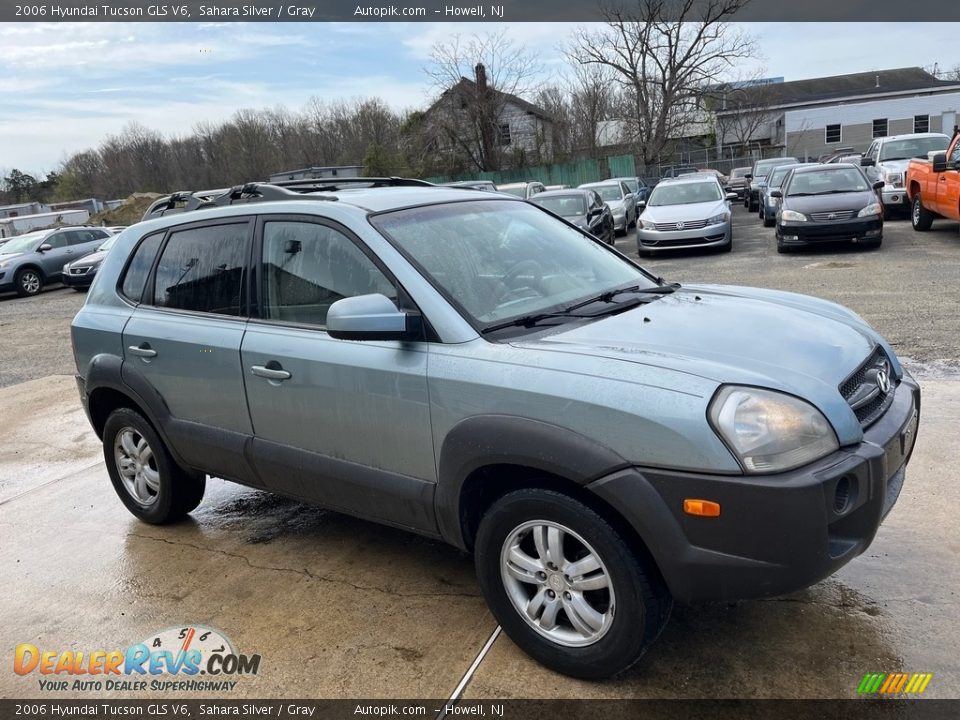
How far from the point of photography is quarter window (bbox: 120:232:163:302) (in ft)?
14.6

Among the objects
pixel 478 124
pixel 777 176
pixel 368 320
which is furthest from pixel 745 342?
pixel 478 124

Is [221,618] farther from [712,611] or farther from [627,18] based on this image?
[627,18]

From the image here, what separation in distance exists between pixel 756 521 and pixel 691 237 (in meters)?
12.7

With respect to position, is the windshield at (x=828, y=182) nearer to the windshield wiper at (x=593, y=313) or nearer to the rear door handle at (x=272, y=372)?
the windshield wiper at (x=593, y=313)

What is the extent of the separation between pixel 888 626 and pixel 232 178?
58.5m

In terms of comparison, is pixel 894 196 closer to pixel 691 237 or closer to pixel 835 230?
pixel 835 230

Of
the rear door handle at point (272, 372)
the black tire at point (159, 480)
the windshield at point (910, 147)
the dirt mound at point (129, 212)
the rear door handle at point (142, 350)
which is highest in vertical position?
the dirt mound at point (129, 212)

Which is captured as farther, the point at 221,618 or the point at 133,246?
the point at 133,246

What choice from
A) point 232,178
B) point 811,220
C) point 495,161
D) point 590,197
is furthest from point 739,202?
point 232,178

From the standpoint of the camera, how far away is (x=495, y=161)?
4106cm

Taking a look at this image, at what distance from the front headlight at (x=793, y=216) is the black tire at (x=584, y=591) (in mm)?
11784

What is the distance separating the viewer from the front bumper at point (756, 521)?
2336mm

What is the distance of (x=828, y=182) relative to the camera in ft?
44.7

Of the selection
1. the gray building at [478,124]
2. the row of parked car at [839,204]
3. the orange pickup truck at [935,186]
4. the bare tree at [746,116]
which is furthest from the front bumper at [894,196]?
the bare tree at [746,116]
